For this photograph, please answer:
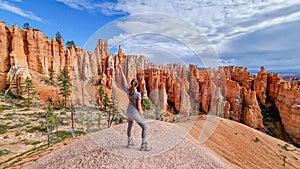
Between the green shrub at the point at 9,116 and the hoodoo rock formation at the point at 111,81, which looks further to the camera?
the hoodoo rock formation at the point at 111,81

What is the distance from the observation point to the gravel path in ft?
17.4

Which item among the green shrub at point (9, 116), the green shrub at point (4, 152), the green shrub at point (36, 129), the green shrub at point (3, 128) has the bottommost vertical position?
the green shrub at point (4, 152)

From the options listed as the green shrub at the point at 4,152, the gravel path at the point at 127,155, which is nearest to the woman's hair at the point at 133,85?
the gravel path at the point at 127,155

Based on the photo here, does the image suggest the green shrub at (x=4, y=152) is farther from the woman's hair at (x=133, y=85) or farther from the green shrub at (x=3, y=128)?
the woman's hair at (x=133, y=85)

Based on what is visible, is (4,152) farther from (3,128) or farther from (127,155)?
(127,155)

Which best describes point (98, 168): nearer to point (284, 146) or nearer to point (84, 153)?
point (84, 153)

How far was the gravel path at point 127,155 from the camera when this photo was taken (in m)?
5.30

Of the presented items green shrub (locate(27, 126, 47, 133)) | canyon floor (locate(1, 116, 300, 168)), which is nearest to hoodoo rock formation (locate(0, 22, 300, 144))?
green shrub (locate(27, 126, 47, 133))

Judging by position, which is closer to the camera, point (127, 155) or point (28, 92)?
point (127, 155)

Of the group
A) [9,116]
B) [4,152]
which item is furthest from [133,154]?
[9,116]

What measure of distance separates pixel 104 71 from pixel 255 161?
33370 millimetres

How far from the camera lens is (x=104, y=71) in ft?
126

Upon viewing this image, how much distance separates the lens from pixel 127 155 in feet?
18.1

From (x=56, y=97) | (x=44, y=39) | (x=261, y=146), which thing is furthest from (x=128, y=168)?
(x=44, y=39)
